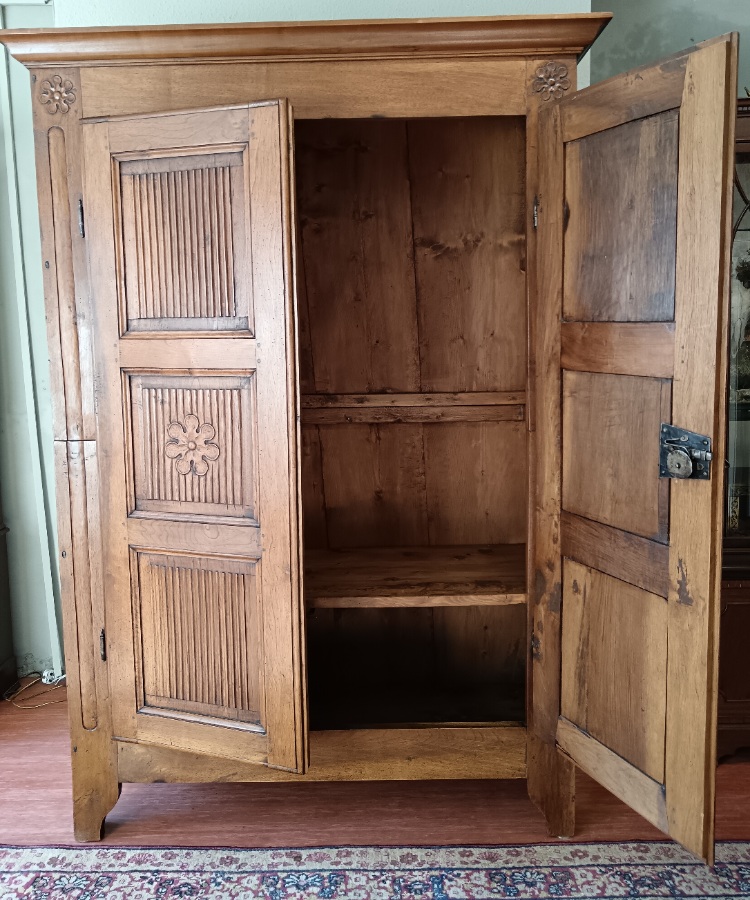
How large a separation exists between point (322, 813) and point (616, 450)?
4.83ft

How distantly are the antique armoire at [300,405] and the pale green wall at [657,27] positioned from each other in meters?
1.33

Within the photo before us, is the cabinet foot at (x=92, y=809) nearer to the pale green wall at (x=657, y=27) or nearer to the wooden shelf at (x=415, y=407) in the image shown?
the wooden shelf at (x=415, y=407)

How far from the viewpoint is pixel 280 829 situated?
2.61 meters

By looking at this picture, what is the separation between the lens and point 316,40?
2.27 meters

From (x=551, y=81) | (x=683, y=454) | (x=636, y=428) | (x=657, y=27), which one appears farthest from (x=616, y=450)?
(x=657, y=27)

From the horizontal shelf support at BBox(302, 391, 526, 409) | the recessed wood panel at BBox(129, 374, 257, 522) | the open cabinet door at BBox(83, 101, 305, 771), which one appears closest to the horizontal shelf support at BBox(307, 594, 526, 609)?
the open cabinet door at BBox(83, 101, 305, 771)

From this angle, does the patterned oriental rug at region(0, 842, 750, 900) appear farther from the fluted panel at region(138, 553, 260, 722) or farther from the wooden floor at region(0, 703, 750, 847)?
the fluted panel at region(138, 553, 260, 722)

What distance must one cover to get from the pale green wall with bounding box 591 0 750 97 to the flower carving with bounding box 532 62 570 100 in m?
1.27

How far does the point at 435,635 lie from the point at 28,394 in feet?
6.54

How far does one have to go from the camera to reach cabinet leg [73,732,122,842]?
2.54 metres

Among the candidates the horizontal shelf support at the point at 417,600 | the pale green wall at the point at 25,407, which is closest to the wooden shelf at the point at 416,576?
the horizontal shelf support at the point at 417,600

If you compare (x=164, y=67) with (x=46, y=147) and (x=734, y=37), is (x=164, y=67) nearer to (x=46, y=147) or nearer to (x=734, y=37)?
(x=46, y=147)

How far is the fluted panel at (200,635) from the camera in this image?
2338 millimetres

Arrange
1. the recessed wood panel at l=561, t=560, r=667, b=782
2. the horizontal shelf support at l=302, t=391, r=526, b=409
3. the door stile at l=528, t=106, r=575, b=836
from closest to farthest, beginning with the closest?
1. the recessed wood panel at l=561, t=560, r=667, b=782
2. the door stile at l=528, t=106, r=575, b=836
3. the horizontal shelf support at l=302, t=391, r=526, b=409
